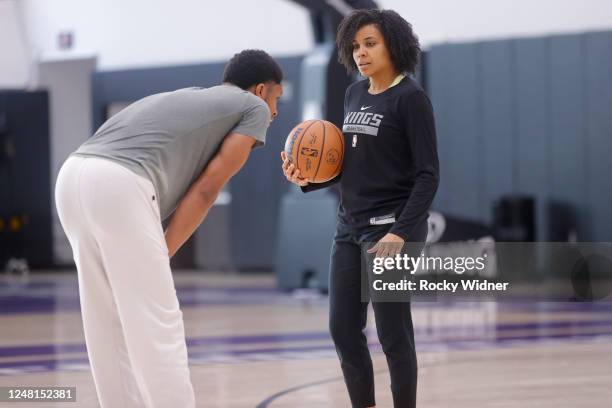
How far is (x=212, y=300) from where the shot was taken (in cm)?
1234

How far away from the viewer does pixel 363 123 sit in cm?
430

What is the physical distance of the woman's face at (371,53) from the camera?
169 inches

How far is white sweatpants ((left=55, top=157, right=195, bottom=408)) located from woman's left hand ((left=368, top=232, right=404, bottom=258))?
2.71 feet

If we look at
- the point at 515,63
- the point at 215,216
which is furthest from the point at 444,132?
the point at 215,216

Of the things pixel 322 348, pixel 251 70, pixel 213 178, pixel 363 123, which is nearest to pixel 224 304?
pixel 322 348

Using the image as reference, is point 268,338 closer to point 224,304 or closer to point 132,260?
point 224,304

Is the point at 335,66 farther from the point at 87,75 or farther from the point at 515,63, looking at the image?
the point at 87,75

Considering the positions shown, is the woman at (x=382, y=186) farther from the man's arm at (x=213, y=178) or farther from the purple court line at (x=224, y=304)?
the purple court line at (x=224, y=304)

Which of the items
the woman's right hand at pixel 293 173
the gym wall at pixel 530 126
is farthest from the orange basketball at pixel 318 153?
the gym wall at pixel 530 126

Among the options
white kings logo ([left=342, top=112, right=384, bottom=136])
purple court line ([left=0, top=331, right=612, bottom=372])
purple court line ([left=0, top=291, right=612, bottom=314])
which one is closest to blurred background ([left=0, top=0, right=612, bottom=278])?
purple court line ([left=0, top=291, right=612, bottom=314])

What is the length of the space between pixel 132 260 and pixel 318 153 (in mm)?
1008

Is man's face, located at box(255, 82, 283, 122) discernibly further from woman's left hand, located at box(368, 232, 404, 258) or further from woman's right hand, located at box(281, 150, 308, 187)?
woman's left hand, located at box(368, 232, 404, 258)

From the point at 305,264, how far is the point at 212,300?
115 centimetres

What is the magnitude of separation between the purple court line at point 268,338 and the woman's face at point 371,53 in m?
4.25
